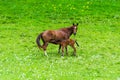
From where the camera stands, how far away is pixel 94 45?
25906 mm

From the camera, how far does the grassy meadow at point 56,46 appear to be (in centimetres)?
1803

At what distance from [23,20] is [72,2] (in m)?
6.52

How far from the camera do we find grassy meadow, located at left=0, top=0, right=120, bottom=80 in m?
18.0

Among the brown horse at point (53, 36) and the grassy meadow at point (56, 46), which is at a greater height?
the brown horse at point (53, 36)

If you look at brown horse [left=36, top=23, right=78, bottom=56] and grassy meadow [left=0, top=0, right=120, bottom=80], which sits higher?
brown horse [left=36, top=23, right=78, bottom=56]

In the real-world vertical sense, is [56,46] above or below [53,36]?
below

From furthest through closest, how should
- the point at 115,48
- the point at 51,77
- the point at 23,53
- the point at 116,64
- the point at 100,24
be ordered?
the point at 100,24, the point at 115,48, the point at 23,53, the point at 116,64, the point at 51,77

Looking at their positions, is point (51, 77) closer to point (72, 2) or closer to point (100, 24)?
point (100, 24)

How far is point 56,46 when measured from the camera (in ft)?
84.5

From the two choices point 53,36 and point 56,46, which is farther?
point 56,46

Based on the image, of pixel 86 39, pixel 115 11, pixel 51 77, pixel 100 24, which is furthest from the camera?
pixel 115 11

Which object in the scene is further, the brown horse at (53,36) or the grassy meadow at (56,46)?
the brown horse at (53,36)

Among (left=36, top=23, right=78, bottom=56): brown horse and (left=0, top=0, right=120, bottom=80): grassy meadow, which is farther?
(left=36, top=23, right=78, bottom=56): brown horse

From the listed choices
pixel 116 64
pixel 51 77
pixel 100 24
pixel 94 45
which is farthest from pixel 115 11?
pixel 51 77
